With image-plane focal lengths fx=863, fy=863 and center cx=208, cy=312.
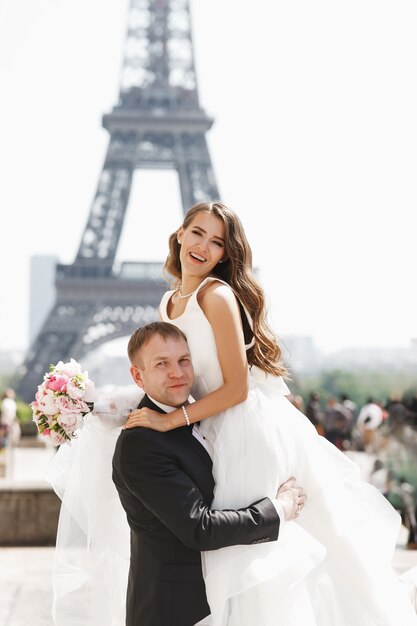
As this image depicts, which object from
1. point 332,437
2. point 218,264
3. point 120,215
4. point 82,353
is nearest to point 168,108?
point 120,215

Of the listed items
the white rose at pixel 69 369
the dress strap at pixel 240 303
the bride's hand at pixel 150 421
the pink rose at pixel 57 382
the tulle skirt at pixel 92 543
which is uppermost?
the dress strap at pixel 240 303

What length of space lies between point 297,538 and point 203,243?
0.88 metres

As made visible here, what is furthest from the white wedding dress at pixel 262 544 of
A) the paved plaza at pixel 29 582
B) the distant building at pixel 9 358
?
the distant building at pixel 9 358

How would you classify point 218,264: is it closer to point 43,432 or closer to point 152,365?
point 152,365

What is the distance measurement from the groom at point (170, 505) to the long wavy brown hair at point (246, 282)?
14.2 inches

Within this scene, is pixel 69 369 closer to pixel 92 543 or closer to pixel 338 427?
pixel 92 543

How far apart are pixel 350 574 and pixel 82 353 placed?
1332 inches

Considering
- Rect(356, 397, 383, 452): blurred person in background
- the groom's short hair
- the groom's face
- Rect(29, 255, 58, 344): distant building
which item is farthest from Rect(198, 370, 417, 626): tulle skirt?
Rect(29, 255, 58, 344): distant building

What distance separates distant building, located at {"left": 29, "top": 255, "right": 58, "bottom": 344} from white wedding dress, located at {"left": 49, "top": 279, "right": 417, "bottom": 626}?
167434mm

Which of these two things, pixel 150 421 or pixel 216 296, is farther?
pixel 216 296

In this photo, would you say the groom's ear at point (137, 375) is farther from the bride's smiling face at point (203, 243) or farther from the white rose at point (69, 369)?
the bride's smiling face at point (203, 243)

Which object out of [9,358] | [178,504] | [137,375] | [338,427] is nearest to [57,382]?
[137,375]

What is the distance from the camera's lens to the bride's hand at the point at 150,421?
85.7 inches

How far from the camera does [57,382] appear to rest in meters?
2.49
